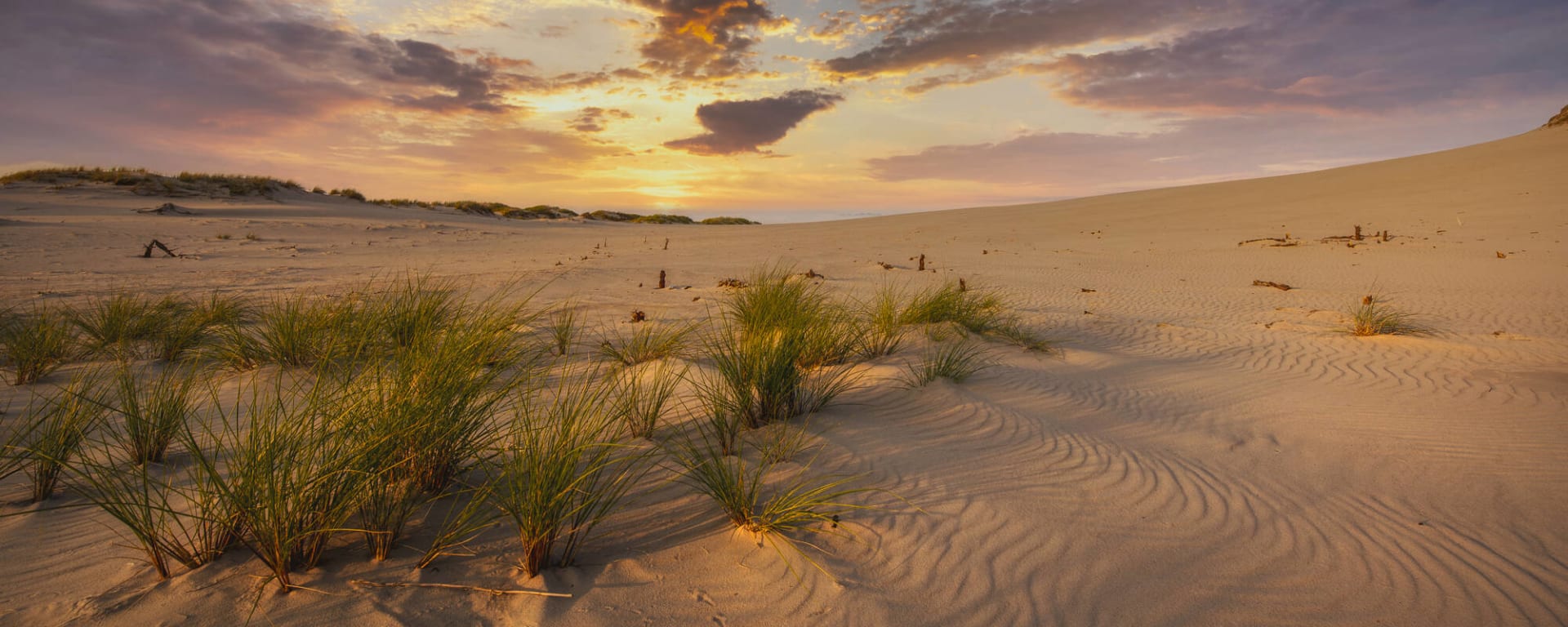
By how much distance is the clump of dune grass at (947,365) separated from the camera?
4633mm

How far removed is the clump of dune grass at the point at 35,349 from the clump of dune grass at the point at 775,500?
4.75m

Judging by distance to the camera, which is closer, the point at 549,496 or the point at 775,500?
the point at 549,496

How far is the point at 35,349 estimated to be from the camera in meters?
4.58

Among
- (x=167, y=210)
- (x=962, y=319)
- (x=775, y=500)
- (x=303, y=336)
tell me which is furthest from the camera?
(x=167, y=210)

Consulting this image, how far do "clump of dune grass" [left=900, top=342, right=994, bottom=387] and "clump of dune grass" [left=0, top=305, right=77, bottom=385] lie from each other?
5.81 meters

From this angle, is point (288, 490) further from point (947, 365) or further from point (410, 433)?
point (947, 365)

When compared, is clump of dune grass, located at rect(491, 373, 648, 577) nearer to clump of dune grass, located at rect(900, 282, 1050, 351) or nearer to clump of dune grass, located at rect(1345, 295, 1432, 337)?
clump of dune grass, located at rect(900, 282, 1050, 351)

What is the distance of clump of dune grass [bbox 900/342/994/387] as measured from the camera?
463 cm

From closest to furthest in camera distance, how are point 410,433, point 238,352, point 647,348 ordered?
point 410,433 < point 238,352 < point 647,348

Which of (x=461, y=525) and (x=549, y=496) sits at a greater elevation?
(x=549, y=496)

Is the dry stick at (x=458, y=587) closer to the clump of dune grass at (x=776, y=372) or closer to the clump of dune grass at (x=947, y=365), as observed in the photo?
the clump of dune grass at (x=776, y=372)

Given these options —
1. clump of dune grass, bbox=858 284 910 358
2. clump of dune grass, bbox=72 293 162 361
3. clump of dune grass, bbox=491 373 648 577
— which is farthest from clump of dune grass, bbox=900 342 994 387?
clump of dune grass, bbox=72 293 162 361

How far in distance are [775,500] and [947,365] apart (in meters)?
2.42

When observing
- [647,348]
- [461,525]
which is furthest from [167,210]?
[461,525]
